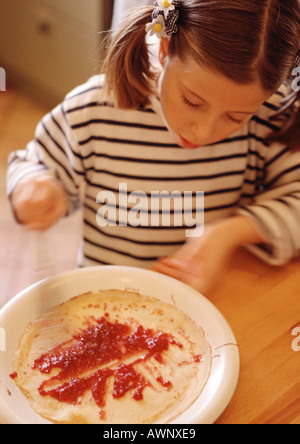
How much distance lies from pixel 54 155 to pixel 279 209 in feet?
1.58

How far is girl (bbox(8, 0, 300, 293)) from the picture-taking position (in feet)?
2.35

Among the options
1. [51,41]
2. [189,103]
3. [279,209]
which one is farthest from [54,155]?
[51,41]

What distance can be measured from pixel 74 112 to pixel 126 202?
0.22 meters

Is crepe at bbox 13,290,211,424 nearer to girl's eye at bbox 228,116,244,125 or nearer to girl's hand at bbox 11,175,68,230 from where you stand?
girl's hand at bbox 11,175,68,230

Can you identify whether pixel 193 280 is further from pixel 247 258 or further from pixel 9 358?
pixel 9 358

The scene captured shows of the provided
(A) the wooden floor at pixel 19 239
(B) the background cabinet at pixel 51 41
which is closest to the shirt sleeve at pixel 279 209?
(A) the wooden floor at pixel 19 239

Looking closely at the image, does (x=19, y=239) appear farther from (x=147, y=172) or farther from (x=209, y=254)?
(x=209, y=254)

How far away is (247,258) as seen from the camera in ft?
2.99

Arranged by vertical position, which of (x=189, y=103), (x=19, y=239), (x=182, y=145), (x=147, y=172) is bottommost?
(x=19, y=239)

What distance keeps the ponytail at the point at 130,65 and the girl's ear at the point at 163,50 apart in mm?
40

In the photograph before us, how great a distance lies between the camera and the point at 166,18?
0.75 m

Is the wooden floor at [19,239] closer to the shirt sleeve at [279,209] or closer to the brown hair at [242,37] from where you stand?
the shirt sleeve at [279,209]

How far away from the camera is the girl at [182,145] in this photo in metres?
0.72

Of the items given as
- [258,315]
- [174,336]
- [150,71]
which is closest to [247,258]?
[258,315]
